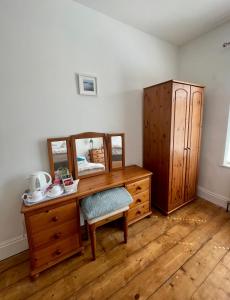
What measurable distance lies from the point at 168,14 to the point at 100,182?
2128mm

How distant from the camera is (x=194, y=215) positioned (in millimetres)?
2111

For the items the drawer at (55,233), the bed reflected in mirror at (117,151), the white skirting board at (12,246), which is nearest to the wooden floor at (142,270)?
the white skirting board at (12,246)

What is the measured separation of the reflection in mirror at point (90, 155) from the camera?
1.79 metres

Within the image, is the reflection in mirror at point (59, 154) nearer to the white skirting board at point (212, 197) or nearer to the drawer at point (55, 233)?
the drawer at point (55, 233)

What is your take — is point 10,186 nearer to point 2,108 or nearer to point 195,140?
point 2,108

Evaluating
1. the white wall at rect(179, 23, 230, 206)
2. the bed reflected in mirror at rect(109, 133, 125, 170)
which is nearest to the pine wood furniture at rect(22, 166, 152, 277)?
the bed reflected in mirror at rect(109, 133, 125, 170)

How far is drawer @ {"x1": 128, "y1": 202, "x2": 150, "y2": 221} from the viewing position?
6.21 ft

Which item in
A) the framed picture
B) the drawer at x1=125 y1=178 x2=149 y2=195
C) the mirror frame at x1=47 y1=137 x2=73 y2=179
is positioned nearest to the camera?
the mirror frame at x1=47 y1=137 x2=73 y2=179

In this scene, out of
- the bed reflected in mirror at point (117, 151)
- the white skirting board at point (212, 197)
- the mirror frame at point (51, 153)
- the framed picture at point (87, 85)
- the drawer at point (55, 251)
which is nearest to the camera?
the drawer at point (55, 251)

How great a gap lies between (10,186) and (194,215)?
2.30m

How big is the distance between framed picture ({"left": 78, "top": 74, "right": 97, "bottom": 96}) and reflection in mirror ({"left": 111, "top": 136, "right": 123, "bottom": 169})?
62cm

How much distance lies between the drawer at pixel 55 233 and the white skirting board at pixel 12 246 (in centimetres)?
45

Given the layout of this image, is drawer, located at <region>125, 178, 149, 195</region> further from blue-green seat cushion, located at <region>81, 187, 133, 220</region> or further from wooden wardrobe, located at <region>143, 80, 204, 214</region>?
wooden wardrobe, located at <region>143, 80, 204, 214</region>

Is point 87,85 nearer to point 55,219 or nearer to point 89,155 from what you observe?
point 89,155
